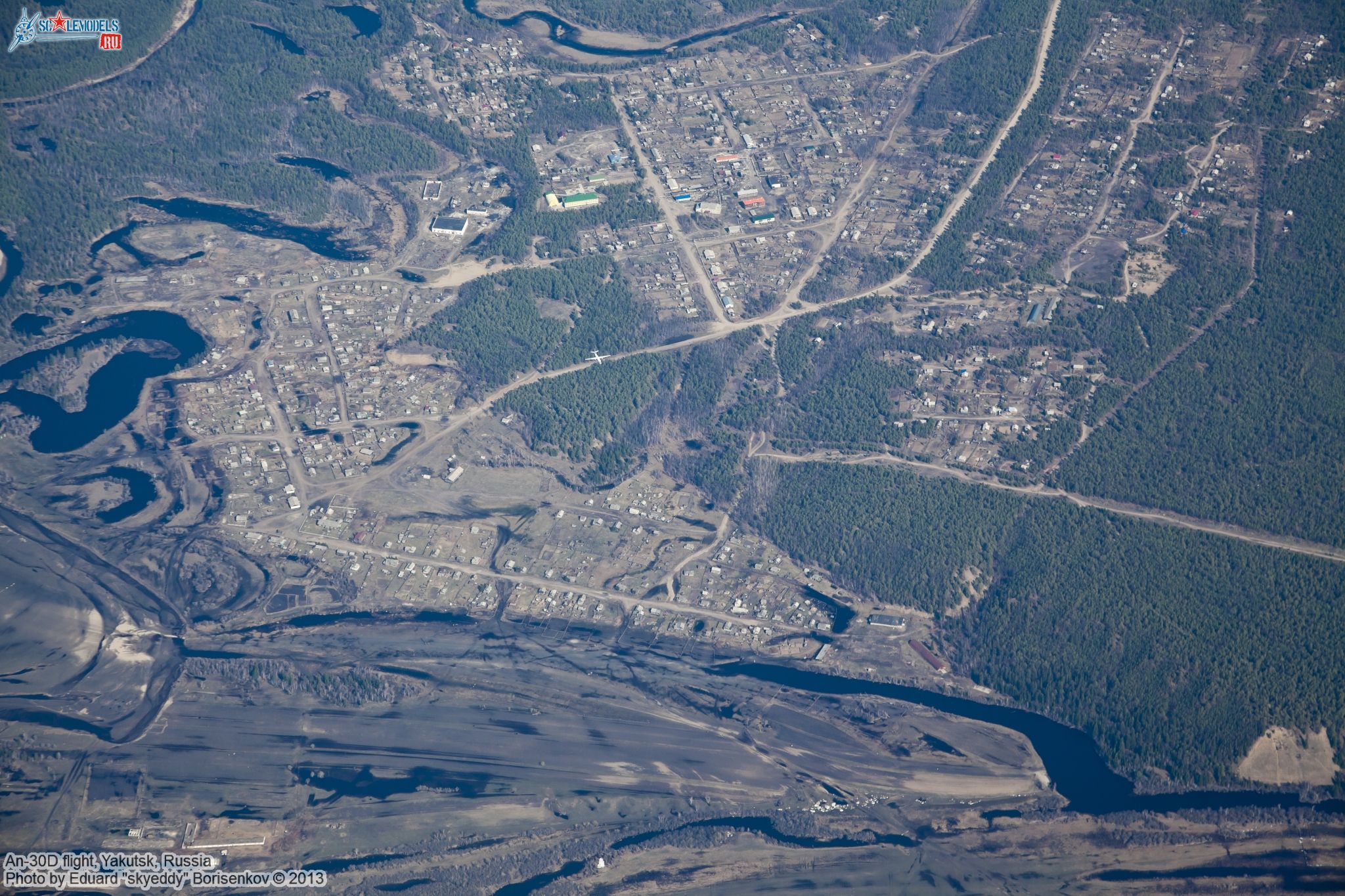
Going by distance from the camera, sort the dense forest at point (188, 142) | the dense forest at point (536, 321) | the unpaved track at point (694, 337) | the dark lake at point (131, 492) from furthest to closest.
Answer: the dense forest at point (188, 142), the dense forest at point (536, 321), the unpaved track at point (694, 337), the dark lake at point (131, 492)

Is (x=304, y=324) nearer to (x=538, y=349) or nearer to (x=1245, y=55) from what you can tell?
(x=538, y=349)

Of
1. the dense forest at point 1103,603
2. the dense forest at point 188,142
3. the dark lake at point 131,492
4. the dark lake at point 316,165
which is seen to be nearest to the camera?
the dense forest at point 1103,603

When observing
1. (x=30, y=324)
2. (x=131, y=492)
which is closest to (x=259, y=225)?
(x=30, y=324)

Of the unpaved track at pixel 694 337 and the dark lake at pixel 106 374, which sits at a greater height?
the unpaved track at pixel 694 337

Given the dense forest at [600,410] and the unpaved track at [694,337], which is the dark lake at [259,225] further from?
the dense forest at [600,410]

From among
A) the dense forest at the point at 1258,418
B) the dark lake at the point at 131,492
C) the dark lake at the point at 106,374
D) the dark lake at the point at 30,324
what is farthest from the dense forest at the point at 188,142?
the dense forest at the point at 1258,418

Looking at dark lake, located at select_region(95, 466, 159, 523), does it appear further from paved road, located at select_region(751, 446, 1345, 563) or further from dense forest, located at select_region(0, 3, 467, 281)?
paved road, located at select_region(751, 446, 1345, 563)

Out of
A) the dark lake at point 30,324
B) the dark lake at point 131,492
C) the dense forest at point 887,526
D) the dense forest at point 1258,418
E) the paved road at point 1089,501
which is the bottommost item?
the dark lake at point 131,492
